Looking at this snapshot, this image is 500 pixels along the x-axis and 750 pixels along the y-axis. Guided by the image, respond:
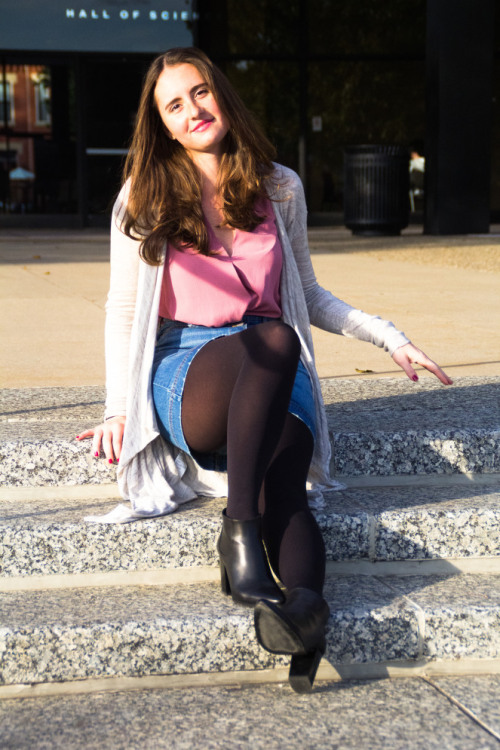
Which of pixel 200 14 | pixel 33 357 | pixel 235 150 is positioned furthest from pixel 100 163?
pixel 235 150

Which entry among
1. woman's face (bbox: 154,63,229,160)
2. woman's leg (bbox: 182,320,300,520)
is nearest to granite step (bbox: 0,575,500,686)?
woman's leg (bbox: 182,320,300,520)

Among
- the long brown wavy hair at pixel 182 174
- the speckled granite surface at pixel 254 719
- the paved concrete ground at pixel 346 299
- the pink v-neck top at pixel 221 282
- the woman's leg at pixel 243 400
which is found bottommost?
the speckled granite surface at pixel 254 719

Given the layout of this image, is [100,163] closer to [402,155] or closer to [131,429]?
[402,155]

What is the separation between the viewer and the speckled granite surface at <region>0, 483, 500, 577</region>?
2.67 m

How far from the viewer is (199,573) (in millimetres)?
2699

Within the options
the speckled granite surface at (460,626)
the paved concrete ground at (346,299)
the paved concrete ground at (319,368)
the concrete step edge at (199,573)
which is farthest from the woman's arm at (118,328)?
the paved concrete ground at (346,299)

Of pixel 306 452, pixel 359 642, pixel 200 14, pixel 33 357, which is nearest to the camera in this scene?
pixel 359 642

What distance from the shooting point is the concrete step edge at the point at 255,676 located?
234 cm

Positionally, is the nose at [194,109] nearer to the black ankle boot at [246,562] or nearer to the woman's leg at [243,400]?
the woman's leg at [243,400]

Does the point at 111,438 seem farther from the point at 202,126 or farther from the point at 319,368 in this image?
the point at 319,368

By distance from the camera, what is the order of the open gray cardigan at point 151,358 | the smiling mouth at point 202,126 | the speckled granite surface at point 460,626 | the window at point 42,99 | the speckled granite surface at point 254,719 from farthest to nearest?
1. the window at point 42,99
2. the smiling mouth at point 202,126
3. the open gray cardigan at point 151,358
4. the speckled granite surface at point 460,626
5. the speckled granite surface at point 254,719

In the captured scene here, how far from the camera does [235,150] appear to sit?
2938 millimetres

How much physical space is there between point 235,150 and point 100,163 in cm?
1244

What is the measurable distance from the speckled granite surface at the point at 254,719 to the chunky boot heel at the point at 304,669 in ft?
0.19
